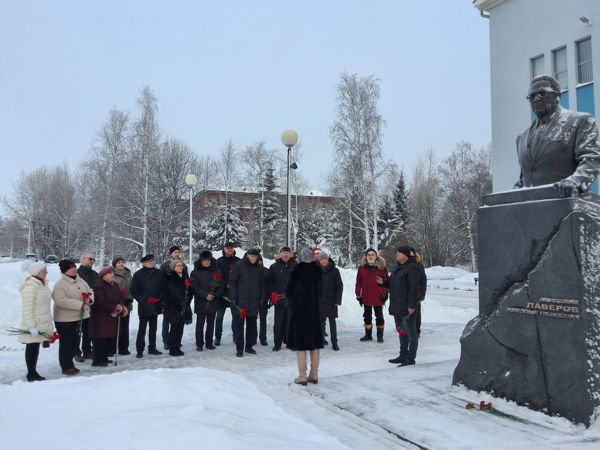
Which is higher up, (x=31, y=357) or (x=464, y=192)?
(x=464, y=192)

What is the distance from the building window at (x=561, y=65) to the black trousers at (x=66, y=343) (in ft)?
67.7

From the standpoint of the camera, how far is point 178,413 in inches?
167

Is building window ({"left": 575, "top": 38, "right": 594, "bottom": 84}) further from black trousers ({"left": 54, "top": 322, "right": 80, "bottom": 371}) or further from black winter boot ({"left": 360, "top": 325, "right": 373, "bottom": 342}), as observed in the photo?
black trousers ({"left": 54, "top": 322, "right": 80, "bottom": 371})

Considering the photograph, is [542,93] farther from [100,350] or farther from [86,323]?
[86,323]

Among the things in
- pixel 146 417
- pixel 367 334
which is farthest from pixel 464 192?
pixel 146 417

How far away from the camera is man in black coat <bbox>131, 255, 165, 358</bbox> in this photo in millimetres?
8539

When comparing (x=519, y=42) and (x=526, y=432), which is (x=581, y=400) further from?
(x=519, y=42)

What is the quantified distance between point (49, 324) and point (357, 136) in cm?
2362

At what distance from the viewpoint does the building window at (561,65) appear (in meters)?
19.6

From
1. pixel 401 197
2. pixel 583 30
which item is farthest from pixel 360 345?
pixel 401 197

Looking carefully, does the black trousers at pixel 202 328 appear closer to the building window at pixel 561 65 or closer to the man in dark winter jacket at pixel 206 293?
the man in dark winter jacket at pixel 206 293

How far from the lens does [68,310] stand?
7234 mm

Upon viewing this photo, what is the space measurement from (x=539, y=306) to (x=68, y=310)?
6.58 meters

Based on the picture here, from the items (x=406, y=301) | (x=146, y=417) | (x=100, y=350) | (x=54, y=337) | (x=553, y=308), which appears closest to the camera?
(x=146, y=417)
